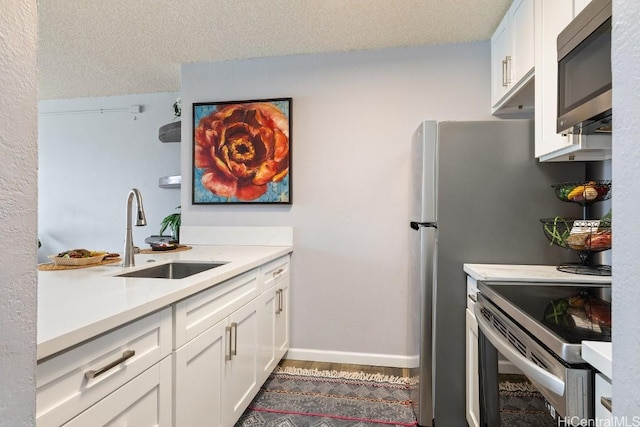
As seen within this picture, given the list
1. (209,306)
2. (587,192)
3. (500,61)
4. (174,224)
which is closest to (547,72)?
(587,192)

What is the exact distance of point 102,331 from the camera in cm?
82

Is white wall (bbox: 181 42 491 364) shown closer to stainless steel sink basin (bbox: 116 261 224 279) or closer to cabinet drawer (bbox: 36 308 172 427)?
stainless steel sink basin (bbox: 116 261 224 279)

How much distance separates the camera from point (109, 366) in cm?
85

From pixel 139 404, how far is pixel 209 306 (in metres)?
0.43

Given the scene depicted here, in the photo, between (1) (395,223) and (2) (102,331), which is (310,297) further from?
(2) (102,331)

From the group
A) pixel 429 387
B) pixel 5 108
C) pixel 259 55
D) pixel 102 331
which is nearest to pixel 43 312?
pixel 102 331

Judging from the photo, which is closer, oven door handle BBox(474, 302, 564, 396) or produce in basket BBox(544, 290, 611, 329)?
oven door handle BBox(474, 302, 564, 396)

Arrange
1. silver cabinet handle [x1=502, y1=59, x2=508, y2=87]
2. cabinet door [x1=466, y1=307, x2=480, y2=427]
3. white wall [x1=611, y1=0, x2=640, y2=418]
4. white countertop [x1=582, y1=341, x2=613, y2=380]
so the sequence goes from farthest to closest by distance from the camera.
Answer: silver cabinet handle [x1=502, y1=59, x2=508, y2=87] < cabinet door [x1=466, y1=307, x2=480, y2=427] < white countertop [x1=582, y1=341, x2=613, y2=380] < white wall [x1=611, y1=0, x2=640, y2=418]

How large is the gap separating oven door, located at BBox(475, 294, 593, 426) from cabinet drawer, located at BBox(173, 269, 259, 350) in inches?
41.5

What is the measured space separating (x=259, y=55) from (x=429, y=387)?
2485mm

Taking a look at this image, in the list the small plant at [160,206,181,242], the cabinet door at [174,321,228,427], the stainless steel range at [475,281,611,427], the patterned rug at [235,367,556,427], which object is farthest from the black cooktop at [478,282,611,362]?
the small plant at [160,206,181,242]

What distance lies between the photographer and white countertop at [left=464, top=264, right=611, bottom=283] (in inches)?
55.2

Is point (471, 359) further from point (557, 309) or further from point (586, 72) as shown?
point (586, 72)

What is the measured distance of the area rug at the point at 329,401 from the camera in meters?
1.81
